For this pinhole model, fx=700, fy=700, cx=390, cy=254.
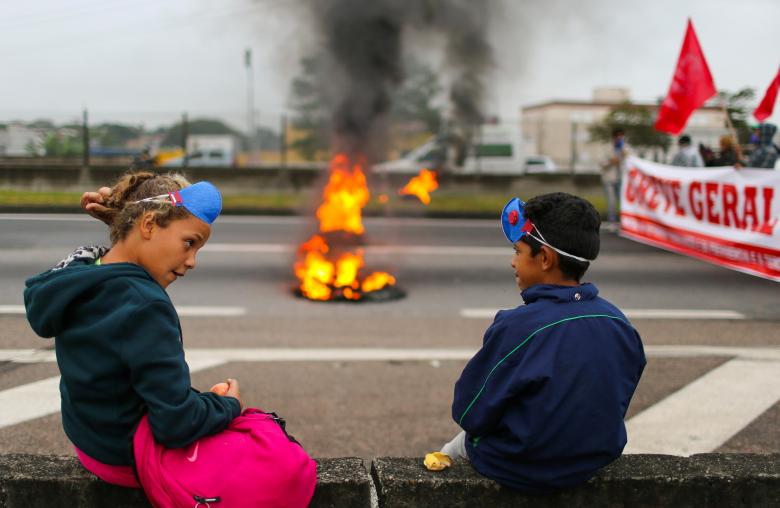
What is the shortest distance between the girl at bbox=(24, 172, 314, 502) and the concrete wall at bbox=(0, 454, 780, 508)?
0.22 m

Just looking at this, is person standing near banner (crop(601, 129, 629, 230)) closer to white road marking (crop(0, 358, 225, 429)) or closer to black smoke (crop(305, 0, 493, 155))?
black smoke (crop(305, 0, 493, 155))

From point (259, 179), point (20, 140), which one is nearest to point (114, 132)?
point (20, 140)

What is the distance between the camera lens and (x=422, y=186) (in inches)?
644

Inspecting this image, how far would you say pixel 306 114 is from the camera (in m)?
15.9

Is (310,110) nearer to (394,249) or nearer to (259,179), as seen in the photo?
(259,179)

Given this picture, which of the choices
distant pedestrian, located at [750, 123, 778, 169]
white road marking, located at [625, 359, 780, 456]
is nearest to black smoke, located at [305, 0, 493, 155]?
distant pedestrian, located at [750, 123, 778, 169]

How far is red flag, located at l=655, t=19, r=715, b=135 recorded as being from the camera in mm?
7246

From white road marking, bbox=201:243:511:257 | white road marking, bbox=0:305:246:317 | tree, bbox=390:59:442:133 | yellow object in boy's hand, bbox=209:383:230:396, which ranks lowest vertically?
white road marking, bbox=0:305:246:317

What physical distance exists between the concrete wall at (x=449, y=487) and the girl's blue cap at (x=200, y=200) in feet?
2.75

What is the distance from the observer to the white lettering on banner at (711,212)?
7168mm

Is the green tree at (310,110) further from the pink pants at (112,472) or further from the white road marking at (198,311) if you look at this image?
the pink pants at (112,472)

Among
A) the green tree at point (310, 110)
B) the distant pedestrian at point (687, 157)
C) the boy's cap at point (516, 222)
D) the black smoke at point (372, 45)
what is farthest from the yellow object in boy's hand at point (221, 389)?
the distant pedestrian at point (687, 157)

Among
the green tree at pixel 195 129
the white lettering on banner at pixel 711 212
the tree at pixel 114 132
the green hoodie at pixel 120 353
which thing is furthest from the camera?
the green tree at pixel 195 129

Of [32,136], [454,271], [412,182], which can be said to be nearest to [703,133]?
[412,182]
